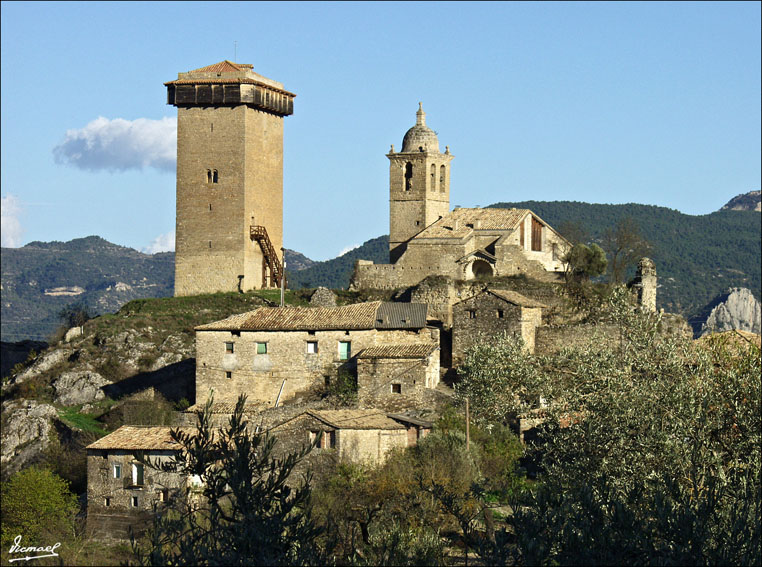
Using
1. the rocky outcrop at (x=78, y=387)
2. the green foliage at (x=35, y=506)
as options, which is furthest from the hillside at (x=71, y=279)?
the green foliage at (x=35, y=506)

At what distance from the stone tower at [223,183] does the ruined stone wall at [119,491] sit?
45.5 feet

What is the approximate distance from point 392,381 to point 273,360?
3.79 meters

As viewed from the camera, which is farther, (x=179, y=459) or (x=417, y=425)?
(x=417, y=425)

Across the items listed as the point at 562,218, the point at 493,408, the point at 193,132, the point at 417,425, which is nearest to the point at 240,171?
the point at 193,132

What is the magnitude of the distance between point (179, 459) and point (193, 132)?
31.8 m

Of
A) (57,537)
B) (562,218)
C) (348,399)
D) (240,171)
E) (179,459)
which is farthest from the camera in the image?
(562,218)

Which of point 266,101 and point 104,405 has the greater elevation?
point 266,101

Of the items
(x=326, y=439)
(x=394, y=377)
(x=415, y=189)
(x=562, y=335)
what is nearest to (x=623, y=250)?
(x=415, y=189)

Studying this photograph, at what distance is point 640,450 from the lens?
21.0m

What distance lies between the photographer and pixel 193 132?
156ft

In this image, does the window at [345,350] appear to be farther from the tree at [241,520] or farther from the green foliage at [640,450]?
the tree at [241,520]

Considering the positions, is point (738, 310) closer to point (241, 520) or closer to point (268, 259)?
point (268, 259)

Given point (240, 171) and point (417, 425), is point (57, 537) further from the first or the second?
point (240, 171)

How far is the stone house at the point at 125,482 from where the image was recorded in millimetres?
32125
